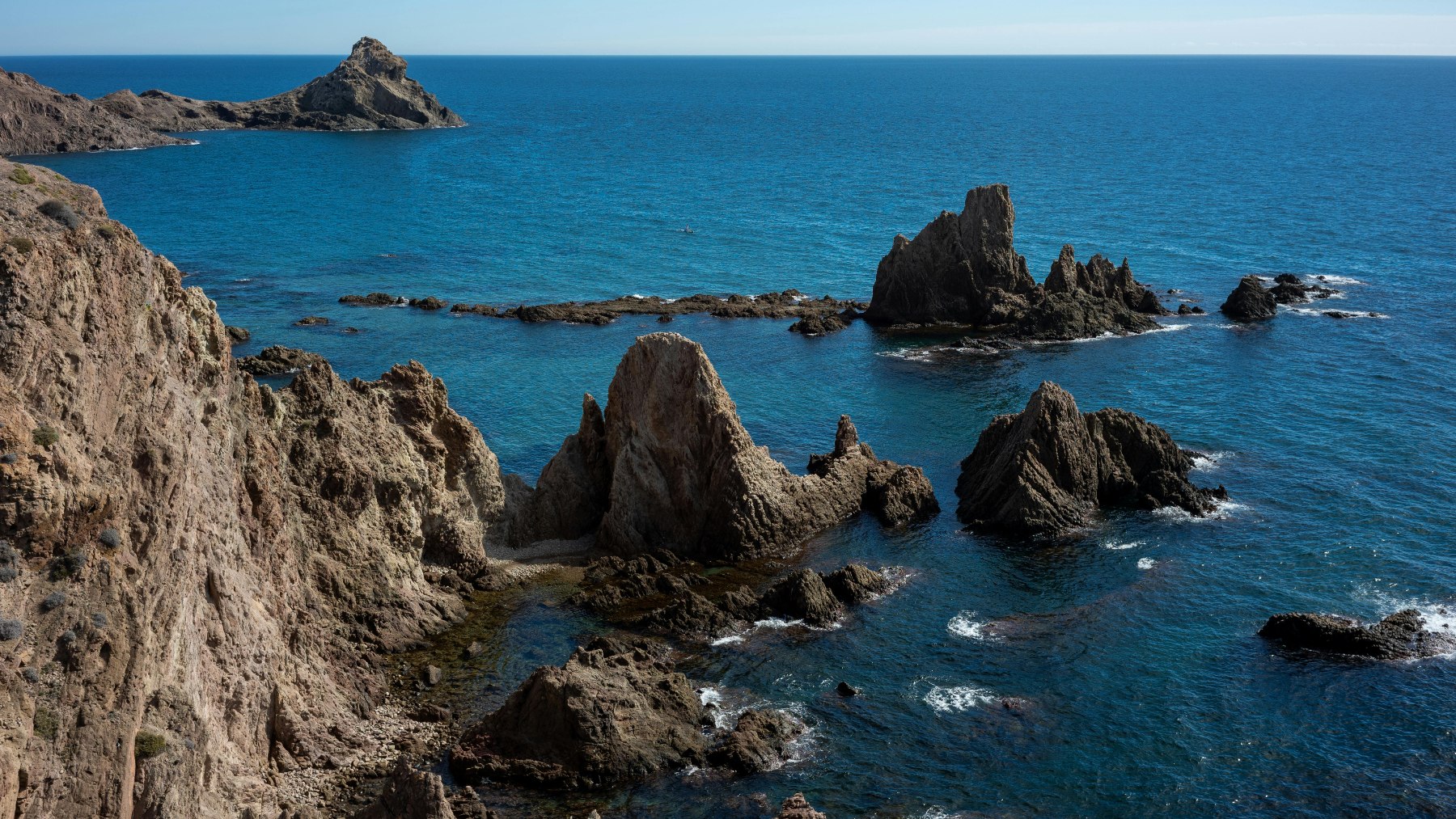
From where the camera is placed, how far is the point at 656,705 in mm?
41719

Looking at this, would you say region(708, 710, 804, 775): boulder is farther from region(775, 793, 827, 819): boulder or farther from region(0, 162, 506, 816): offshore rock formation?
region(0, 162, 506, 816): offshore rock formation

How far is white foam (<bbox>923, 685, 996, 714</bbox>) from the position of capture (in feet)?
146

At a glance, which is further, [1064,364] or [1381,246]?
[1381,246]

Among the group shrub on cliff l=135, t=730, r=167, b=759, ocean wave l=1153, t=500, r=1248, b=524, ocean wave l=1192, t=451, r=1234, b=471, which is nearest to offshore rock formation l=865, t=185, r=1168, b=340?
ocean wave l=1192, t=451, r=1234, b=471

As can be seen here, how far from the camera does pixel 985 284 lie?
103m

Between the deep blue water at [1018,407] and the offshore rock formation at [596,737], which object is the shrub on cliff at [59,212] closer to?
the offshore rock formation at [596,737]

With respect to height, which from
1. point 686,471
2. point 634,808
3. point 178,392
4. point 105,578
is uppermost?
point 178,392

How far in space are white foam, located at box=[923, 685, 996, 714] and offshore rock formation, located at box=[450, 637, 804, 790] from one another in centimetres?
612

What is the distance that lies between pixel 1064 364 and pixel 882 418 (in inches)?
773

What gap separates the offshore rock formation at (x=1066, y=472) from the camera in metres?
60.9

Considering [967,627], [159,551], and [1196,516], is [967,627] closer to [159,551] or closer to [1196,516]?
[1196,516]

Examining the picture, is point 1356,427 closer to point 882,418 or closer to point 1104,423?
point 1104,423

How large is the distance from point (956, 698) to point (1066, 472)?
814 inches

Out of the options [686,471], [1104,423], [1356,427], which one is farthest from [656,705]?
[1356,427]
